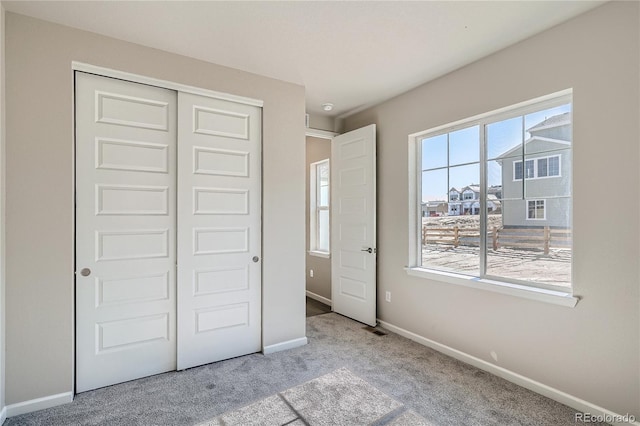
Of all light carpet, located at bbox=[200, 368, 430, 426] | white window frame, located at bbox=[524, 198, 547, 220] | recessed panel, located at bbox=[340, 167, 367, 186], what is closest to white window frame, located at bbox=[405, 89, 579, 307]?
white window frame, located at bbox=[524, 198, 547, 220]

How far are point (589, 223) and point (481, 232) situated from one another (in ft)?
2.70

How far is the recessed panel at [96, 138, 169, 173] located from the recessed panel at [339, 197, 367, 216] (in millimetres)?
2175

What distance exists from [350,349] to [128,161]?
2.57 m

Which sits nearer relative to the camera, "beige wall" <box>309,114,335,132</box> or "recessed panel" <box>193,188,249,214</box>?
"recessed panel" <box>193,188,249,214</box>

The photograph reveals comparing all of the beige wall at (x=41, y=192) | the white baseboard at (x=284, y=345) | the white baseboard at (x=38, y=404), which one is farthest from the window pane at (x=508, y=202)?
the white baseboard at (x=38, y=404)

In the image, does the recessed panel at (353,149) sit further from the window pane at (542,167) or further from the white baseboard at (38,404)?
the white baseboard at (38,404)

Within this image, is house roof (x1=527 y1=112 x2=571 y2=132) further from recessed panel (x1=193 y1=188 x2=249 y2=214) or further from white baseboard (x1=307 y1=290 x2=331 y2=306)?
white baseboard (x1=307 y1=290 x2=331 y2=306)

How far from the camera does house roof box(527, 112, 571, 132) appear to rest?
232 cm

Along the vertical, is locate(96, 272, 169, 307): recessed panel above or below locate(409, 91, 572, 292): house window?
below

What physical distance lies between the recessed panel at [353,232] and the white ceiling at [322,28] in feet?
5.75

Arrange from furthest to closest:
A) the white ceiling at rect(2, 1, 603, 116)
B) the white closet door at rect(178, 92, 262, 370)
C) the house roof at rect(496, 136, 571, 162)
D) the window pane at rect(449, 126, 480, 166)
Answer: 1. the window pane at rect(449, 126, 480, 166)
2. the white closet door at rect(178, 92, 262, 370)
3. the house roof at rect(496, 136, 571, 162)
4. the white ceiling at rect(2, 1, 603, 116)

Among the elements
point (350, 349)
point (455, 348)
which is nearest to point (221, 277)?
point (350, 349)

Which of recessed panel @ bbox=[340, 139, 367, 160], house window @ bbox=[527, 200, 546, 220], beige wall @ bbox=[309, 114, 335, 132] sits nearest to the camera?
house window @ bbox=[527, 200, 546, 220]

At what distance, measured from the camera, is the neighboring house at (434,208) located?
326 cm
